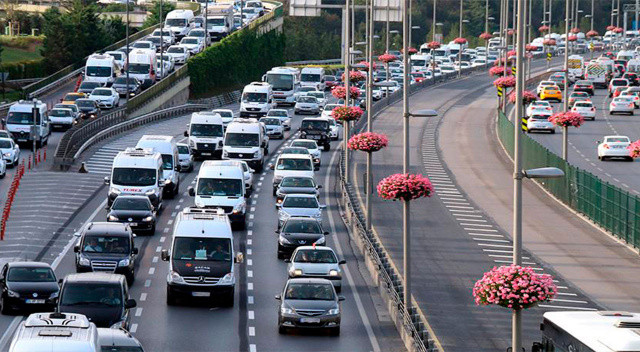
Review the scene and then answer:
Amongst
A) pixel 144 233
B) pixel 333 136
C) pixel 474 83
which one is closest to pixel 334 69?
pixel 474 83

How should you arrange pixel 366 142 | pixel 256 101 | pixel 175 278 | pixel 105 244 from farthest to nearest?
pixel 256 101
pixel 366 142
pixel 105 244
pixel 175 278

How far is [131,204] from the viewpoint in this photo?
52500mm

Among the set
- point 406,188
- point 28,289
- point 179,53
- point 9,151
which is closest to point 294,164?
point 9,151

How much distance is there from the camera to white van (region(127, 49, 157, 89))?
102625 millimetres

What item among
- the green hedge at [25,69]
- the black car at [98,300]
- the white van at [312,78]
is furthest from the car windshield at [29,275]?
the green hedge at [25,69]

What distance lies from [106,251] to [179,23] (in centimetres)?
9152

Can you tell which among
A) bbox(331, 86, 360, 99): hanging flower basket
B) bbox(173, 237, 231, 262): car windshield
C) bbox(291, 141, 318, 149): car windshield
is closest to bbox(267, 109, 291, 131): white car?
bbox(331, 86, 360, 99): hanging flower basket

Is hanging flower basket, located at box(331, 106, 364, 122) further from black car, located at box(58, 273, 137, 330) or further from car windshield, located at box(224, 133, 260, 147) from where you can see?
black car, located at box(58, 273, 137, 330)

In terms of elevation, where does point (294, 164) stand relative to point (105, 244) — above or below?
above

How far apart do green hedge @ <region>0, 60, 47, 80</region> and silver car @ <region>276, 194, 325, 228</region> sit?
61.1m

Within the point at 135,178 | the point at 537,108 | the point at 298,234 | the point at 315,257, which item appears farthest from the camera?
the point at 537,108

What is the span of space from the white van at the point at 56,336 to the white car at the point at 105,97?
66.0 metres

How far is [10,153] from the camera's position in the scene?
226ft

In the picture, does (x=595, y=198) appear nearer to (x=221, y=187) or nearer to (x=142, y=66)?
(x=221, y=187)
